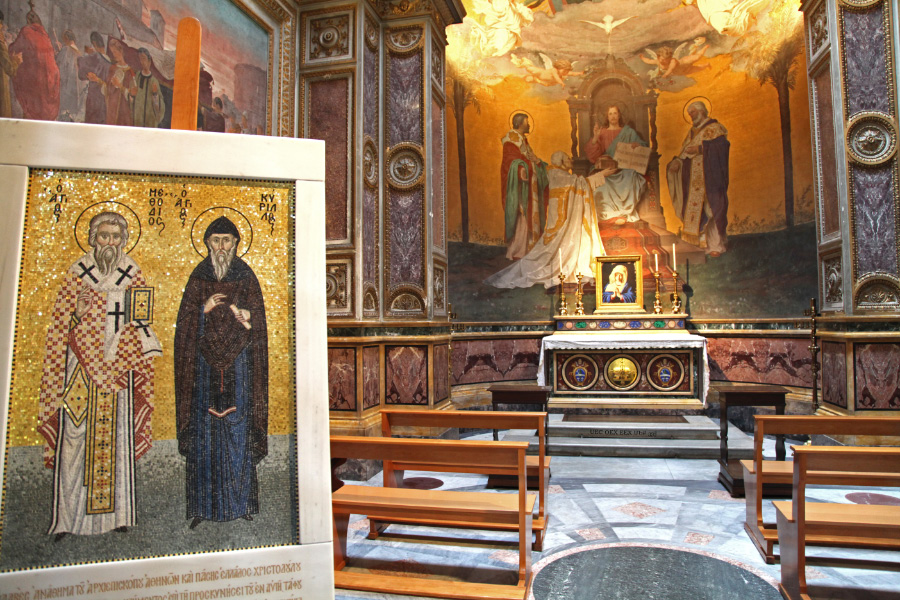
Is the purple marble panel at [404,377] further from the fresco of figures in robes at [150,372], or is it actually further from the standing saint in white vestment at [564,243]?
the fresco of figures in robes at [150,372]

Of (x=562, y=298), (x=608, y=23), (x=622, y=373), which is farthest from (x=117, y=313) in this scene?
(x=608, y=23)

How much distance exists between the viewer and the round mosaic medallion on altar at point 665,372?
886 cm

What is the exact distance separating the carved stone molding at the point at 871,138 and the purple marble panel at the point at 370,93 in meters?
6.04

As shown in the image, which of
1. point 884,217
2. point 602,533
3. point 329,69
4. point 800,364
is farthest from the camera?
point 800,364

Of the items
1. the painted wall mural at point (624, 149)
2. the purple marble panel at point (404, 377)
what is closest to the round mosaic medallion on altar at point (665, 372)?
the painted wall mural at point (624, 149)

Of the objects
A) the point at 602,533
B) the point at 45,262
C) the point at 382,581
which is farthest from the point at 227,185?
the point at 602,533

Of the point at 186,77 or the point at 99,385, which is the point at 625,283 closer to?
the point at 186,77

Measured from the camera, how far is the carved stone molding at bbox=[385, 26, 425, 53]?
7789 mm

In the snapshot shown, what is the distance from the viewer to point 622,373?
9.05 metres

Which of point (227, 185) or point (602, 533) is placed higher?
point (227, 185)

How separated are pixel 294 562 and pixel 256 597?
0.15m

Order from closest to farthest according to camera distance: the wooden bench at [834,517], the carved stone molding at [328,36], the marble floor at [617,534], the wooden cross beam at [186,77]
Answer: the wooden cross beam at [186,77] → the wooden bench at [834,517] → the marble floor at [617,534] → the carved stone molding at [328,36]

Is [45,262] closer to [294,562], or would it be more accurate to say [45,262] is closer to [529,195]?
[294,562]

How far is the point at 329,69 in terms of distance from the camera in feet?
23.5
